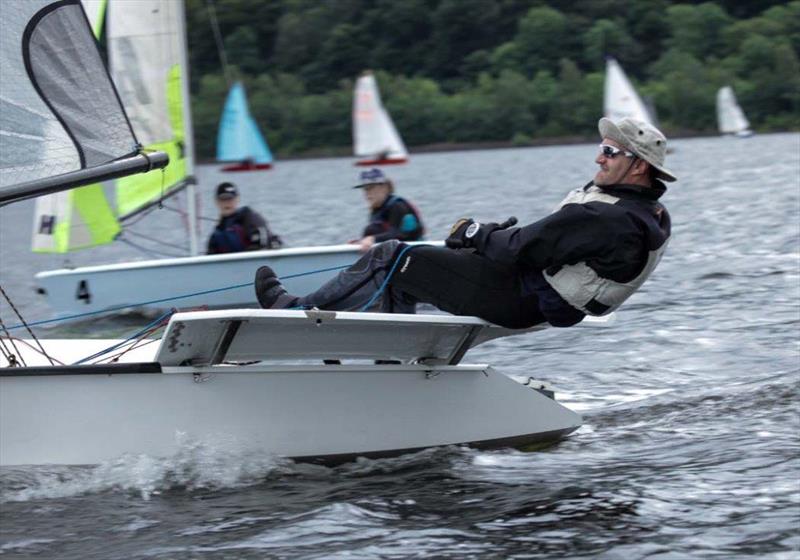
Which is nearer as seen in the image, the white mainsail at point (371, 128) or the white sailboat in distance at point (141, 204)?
the white sailboat in distance at point (141, 204)

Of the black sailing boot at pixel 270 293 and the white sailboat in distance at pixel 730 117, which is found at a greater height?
the black sailing boot at pixel 270 293

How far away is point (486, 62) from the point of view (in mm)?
91375

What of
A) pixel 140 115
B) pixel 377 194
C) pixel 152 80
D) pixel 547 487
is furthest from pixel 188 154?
pixel 547 487

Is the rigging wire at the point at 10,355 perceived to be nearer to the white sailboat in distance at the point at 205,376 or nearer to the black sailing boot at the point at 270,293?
the white sailboat in distance at the point at 205,376

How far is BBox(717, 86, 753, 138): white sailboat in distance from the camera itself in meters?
64.9

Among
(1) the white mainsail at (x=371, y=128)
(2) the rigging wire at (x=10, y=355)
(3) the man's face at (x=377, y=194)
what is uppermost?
(3) the man's face at (x=377, y=194)

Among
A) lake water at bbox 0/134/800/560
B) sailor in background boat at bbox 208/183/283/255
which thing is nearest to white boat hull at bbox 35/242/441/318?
sailor in background boat at bbox 208/183/283/255

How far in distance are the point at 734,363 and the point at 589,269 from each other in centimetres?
279

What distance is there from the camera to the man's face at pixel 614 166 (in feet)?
19.4

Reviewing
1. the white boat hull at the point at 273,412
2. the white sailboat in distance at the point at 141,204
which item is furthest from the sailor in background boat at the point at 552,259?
the white sailboat in distance at the point at 141,204

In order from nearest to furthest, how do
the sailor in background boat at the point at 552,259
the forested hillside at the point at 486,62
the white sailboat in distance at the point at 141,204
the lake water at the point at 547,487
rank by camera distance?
1. the lake water at the point at 547,487
2. the sailor in background boat at the point at 552,259
3. the white sailboat in distance at the point at 141,204
4. the forested hillside at the point at 486,62

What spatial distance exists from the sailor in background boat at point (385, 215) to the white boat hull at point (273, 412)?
4.76m

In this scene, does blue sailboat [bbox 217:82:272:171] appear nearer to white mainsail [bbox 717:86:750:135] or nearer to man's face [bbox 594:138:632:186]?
man's face [bbox 594:138:632:186]

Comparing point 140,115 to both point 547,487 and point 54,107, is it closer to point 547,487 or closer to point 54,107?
point 54,107
